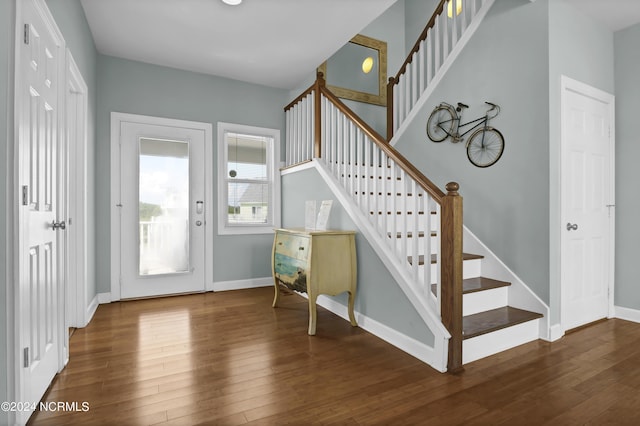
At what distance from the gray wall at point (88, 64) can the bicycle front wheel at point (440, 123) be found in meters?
3.26

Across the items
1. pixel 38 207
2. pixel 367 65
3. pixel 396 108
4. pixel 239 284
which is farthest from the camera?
pixel 367 65

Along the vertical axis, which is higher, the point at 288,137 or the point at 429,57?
the point at 429,57

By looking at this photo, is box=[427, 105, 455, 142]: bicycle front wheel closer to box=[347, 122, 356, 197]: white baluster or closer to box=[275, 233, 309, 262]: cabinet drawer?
box=[347, 122, 356, 197]: white baluster

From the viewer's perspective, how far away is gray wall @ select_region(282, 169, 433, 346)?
2453mm

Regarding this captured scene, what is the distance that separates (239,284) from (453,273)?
9.86ft

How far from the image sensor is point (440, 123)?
11.7ft

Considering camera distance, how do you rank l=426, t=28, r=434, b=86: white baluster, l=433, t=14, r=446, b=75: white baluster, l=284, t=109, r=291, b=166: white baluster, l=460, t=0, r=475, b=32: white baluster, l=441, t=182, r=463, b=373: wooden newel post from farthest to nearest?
l=284, t=109, r=291, b=166: white baluster → l=426, t=28, r=434, b=86: white baluster → l=433, t=14, r=446, b=75: white baluster → l=460, t=0, r=475, b=32: white baluster → l=441, t=182, r=463, b=373: wooden newel post

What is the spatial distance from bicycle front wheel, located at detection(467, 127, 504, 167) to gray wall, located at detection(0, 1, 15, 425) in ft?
10.8

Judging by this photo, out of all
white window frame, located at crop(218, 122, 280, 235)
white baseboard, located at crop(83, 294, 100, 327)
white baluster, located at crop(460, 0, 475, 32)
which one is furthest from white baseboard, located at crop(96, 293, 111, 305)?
white baluster, located at crop(460, 0, 475, 32)

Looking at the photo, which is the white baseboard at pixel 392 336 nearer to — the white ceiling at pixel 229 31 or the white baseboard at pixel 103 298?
the white baseboard at pixel 103 298

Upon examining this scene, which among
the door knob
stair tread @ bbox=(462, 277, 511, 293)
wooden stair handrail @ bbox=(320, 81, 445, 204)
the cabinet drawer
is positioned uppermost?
wooden stair handrail @ bbox=(320, 81, 445, 204)

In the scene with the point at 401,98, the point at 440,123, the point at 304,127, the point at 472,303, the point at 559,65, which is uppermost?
the point at 401,98

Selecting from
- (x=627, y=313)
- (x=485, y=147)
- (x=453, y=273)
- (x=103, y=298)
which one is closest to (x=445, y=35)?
(x=485, y=147)

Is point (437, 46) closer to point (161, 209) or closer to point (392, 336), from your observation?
point (392, 336)
